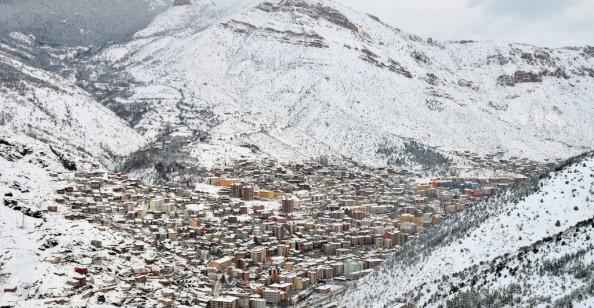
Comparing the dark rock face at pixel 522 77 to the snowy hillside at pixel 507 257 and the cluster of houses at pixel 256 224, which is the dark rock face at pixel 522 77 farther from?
the snowy hillside at pixel 507 257

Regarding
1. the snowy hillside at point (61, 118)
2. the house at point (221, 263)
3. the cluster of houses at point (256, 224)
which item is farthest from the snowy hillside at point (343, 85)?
the house at point (221, 263)

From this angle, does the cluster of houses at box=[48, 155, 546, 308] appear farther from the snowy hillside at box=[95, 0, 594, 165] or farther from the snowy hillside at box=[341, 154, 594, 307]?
the snowy hillside at box=[95, 0, 594, 165]

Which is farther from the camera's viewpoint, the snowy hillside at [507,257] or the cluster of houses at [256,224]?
the cluster of houses at [256,224]

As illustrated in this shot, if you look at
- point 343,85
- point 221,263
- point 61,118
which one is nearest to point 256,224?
point 221,263

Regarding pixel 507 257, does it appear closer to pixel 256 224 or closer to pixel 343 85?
pixel 256 224

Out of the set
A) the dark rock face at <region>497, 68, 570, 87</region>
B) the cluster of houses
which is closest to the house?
the cluster of houses

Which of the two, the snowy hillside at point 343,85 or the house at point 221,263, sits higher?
the snowy hillside at point 343,85

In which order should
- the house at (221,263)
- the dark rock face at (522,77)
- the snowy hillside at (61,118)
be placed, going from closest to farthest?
the house at (221,263), the snowy hillside at (61,118), the dark rock face at (522,77)

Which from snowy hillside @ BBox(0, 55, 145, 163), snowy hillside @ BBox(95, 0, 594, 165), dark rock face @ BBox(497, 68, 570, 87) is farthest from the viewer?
dark rock face @ BBox(497, 68, 570, 87)
